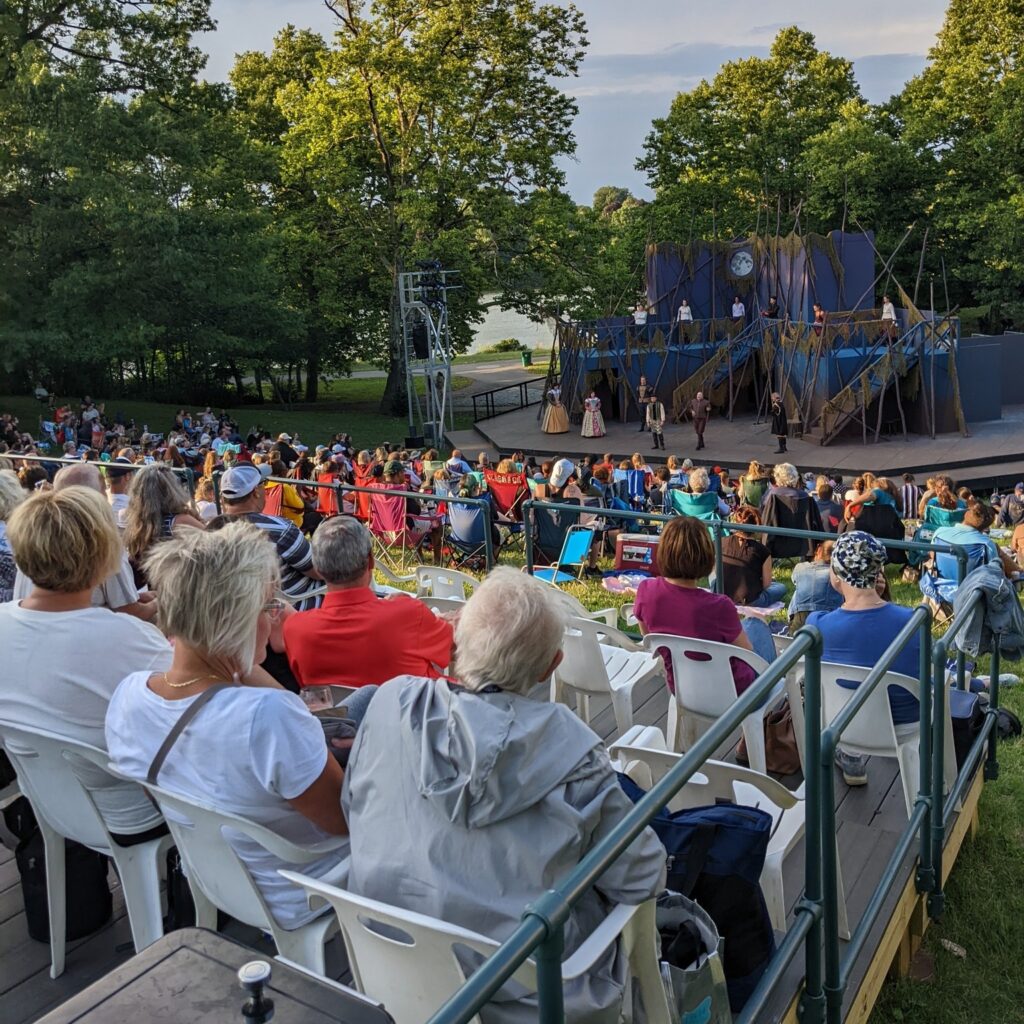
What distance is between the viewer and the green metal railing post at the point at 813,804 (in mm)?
2578

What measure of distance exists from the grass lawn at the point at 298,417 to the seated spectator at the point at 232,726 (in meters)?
22.0

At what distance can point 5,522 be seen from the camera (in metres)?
4.40

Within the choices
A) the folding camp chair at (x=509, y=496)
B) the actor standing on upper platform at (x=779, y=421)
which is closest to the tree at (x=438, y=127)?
the actor standing on upper platform at (x=779, y=421)

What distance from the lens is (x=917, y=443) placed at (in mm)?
19203

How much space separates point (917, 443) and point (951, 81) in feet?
60.5

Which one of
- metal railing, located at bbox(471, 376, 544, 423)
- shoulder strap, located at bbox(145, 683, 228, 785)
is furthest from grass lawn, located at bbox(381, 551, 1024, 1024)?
metal railing, located at bbox(471, 376, 544, 423)

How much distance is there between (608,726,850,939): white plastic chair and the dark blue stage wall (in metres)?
21.0

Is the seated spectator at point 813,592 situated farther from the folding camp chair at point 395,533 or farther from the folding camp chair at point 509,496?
the folding camp chair at point 395,533

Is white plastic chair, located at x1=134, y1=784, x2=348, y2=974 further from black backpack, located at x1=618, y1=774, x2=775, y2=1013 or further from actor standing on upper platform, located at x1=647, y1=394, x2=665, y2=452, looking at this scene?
actor standing on upper platform, located at x1=647, y1=394, x2=665, y2=452

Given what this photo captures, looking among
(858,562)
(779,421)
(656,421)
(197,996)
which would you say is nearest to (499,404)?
(656,421)

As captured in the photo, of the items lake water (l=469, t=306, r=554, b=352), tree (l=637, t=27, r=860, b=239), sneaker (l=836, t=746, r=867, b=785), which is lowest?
sneaker (l=836, t=746, r=867, b=785)

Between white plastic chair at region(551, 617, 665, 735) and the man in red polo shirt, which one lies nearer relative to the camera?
the man in red polo shirt

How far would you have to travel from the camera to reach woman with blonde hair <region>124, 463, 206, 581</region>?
469 cm

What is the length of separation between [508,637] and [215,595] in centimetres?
72
